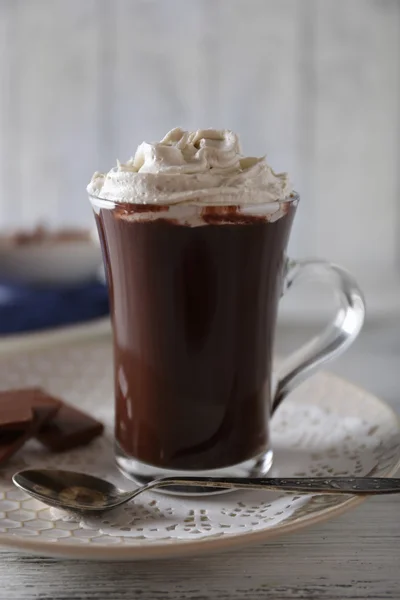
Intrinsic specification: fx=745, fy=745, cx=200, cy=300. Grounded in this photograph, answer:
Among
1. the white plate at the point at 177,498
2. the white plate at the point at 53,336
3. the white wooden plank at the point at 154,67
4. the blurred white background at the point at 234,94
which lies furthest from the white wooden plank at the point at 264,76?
the white plate at the point at 177,498

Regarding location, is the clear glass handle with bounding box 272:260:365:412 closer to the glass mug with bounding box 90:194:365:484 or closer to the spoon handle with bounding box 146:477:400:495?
the glass mug with bounding box 90:194:365:484

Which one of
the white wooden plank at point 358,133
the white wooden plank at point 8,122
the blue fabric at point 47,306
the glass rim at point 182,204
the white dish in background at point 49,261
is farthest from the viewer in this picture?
the white wooden plank at point 8,122

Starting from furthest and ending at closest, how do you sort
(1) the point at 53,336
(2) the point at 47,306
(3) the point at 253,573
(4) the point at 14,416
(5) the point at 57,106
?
(5) the point at 57,106
(2) the point at 47,306
(1) the point at 53,336
(4) the point at 14,416
(3) the point at 253,573

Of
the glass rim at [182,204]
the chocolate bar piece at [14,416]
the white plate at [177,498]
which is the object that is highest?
the glass rim at [182,204]

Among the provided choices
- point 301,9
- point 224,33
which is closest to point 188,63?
point 224,33

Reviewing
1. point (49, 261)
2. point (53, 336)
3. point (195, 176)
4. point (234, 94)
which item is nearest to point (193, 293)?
point (195, 176)

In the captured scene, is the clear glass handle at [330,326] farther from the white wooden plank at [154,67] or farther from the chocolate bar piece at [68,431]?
the white wooden plank at [154,67]

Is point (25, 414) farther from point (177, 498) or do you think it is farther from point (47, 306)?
point (47, 306)
